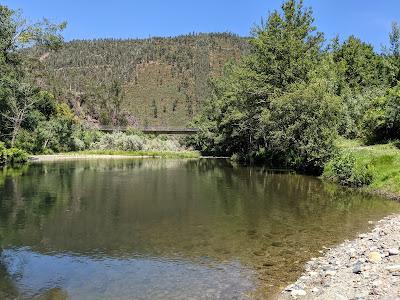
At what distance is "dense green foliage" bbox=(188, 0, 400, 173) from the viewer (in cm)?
4425

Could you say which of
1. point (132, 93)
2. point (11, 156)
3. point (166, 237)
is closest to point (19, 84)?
point (11, 156)

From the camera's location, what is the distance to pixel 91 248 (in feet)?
54.4

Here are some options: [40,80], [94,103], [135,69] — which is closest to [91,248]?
[40,80]

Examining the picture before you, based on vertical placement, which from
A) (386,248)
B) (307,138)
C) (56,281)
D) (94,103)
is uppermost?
(94,103)

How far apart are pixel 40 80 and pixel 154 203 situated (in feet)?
387

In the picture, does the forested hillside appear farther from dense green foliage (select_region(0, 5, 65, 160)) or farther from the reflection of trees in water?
the reflection of trees in water

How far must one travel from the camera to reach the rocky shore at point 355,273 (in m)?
10.2

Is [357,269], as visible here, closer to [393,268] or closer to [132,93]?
[393,268]

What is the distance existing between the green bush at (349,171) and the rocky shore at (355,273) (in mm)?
17655

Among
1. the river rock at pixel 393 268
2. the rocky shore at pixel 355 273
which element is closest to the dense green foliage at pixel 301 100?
the rocky shore at pixel 355 273

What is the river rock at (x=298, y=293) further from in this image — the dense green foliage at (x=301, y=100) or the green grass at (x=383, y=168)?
the dense green foliage at (x=301, y=100)

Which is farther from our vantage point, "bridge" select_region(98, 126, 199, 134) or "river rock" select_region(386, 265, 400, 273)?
"bridge" select_region(98, 126, 199, 134)

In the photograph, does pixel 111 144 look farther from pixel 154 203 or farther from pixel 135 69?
pixel 135 69

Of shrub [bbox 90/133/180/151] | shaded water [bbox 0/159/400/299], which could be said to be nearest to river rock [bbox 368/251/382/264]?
shaded water [bbox 0/159/400/299]
